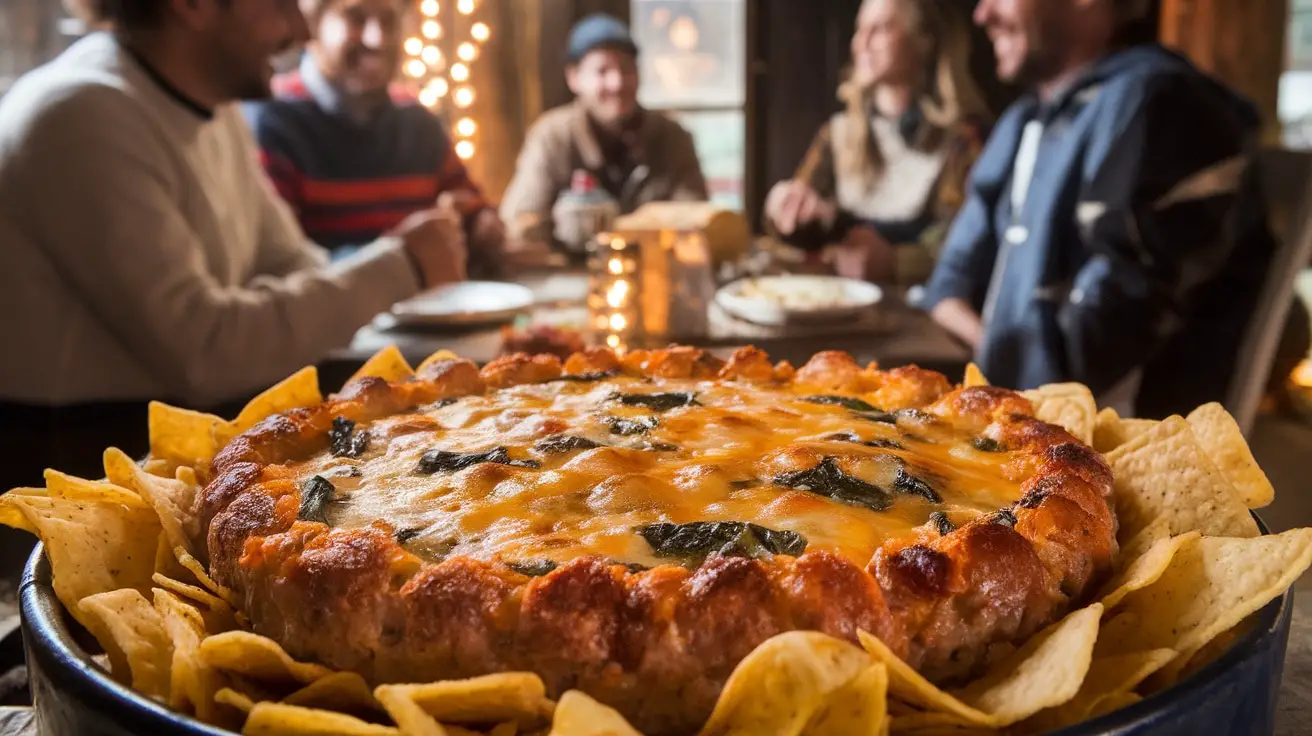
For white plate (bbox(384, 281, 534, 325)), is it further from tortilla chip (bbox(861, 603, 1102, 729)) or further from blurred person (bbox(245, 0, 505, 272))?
tortilla chip (bbox(861, 603, 1102, 729))

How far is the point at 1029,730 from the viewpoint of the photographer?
2.53 ft

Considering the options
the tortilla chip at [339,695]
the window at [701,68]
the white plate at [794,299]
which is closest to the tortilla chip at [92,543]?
the tortilla chip at [339,695]

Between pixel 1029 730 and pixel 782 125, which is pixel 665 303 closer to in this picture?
pixel 1029 730

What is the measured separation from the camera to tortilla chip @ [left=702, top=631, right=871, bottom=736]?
70 cm

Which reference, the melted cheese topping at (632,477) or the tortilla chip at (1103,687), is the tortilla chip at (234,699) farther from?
the tortilla chip at (1103,687)

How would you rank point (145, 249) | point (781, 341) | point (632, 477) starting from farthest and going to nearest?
point (781, 341) → point (145, 249) → point (632, 477)

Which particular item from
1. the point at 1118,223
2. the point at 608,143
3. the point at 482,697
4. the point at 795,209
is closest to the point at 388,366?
the point at 482,697

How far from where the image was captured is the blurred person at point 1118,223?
331 cm

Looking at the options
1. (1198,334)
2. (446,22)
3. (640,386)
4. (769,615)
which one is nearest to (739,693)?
(769,615)

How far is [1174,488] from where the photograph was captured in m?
1.06

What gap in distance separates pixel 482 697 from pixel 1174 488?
0.72 m

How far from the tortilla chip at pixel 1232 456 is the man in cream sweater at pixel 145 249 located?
2.40 meters

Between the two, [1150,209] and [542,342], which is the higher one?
[1150,209]

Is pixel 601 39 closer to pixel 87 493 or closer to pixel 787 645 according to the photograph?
pixel 87 493
